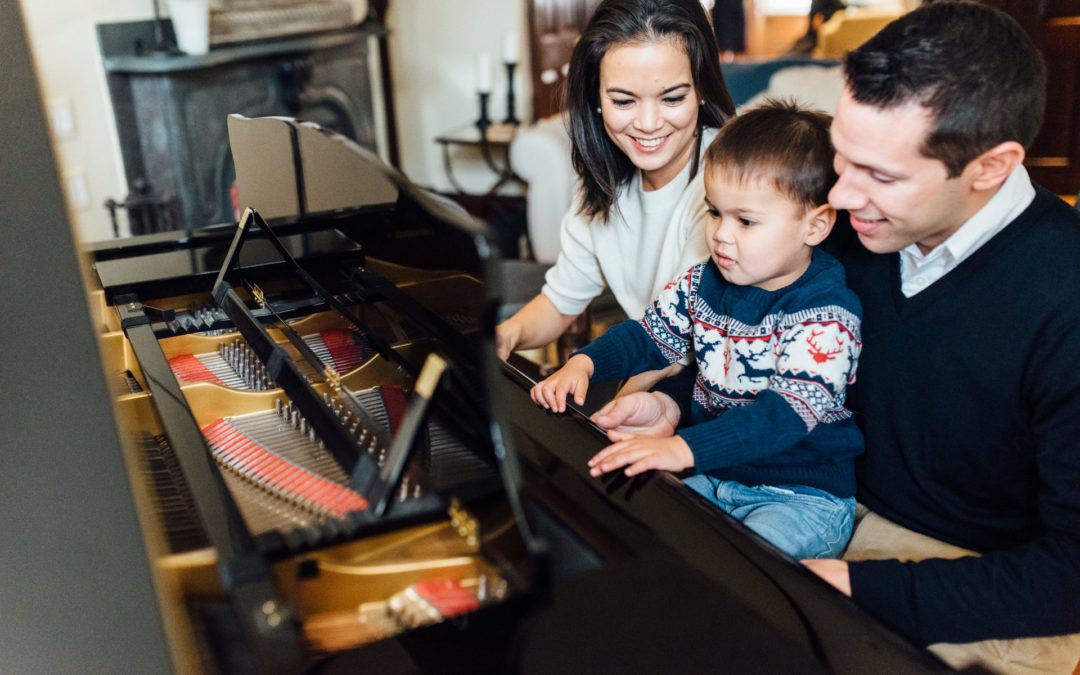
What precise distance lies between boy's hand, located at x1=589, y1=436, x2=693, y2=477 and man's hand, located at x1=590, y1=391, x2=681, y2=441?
297 millimetres

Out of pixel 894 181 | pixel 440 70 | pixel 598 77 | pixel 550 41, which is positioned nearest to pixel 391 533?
pixel 894 181

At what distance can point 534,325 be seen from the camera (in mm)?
1887

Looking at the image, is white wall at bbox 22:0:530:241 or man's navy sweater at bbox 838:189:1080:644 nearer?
man's navy sweater at bbox 838:189:1080:644

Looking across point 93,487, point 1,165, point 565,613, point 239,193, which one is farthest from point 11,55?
point 239,193

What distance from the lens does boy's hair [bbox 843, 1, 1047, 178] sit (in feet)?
3.41

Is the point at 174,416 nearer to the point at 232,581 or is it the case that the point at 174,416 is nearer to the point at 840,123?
the point at 232,581

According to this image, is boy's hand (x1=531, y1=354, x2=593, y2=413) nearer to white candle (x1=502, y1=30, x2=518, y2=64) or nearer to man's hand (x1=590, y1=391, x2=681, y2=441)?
man's hand (x1=590, y1=391, x2=681, y2=441)

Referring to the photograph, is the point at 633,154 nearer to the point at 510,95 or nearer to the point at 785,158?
the point at 785,158

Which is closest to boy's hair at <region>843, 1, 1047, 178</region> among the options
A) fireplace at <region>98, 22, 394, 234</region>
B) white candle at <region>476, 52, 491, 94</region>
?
fireplace at <region>98, 22, 394, 234</region>

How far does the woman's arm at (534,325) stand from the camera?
71.7 inches

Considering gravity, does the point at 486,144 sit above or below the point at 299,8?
below

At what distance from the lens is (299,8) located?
172 inches

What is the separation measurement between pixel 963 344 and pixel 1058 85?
3.54 m

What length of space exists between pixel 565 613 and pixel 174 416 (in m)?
0.53
